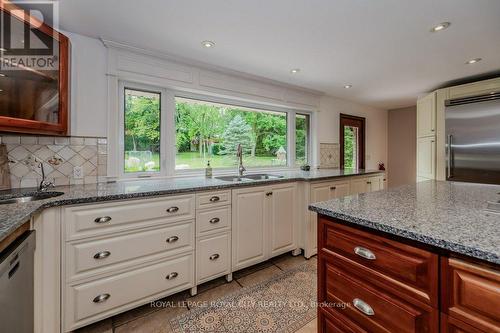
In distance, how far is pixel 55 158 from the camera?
1.77m

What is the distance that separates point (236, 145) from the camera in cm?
300

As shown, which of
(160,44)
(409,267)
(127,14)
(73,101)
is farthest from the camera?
(160,44)

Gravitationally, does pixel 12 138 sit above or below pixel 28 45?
below

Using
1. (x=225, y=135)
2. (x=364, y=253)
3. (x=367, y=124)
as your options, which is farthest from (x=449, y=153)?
(x=364, y=253)

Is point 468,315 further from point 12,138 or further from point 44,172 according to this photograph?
point 12,138

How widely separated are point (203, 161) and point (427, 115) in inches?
136

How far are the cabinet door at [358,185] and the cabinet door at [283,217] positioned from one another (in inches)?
37.4

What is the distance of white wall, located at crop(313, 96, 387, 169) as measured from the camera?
3.75m

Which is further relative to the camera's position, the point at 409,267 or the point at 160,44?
the point at 160,44

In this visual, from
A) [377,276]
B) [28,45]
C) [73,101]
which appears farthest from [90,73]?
[377,276]

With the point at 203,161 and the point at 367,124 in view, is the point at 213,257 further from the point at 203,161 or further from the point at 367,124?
the point at 367,124

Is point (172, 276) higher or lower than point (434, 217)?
lower

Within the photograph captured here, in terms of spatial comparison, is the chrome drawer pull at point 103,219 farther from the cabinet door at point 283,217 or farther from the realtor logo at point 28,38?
the cabinet door at point 283,217

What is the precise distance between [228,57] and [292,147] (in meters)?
1.69
